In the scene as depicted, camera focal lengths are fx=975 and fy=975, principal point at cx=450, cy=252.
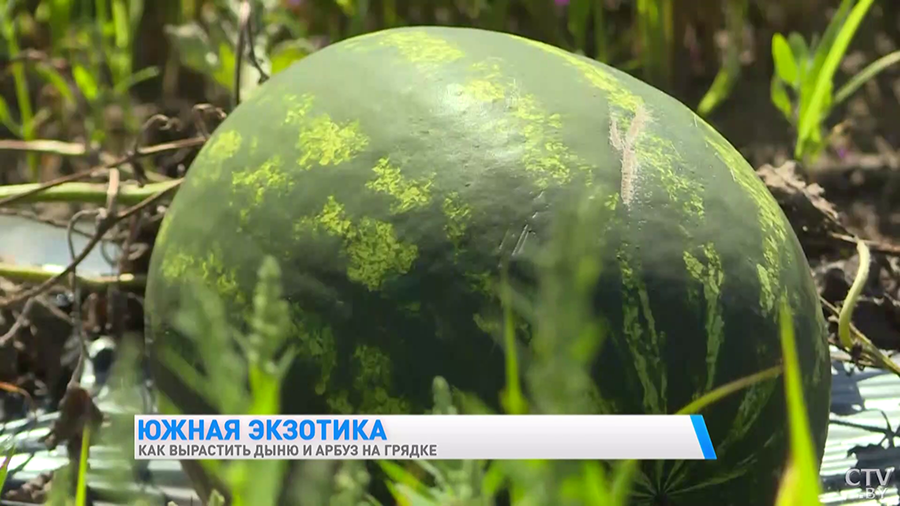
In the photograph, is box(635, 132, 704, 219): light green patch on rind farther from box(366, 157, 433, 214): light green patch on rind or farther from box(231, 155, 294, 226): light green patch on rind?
box(231, 155, 294, 226): light green patch on rind

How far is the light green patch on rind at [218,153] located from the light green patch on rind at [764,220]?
21.1 inches

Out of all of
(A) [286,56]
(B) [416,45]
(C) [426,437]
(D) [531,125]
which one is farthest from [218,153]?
(A) [286,56]

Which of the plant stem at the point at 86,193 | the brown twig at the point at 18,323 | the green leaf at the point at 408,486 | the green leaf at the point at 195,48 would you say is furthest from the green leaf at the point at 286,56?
the green leaf at the point at 408,486

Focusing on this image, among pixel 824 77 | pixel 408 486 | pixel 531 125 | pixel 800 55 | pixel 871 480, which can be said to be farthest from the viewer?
pixel 800 55

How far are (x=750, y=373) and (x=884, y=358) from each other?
0.49 meters

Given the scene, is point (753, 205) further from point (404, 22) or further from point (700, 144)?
point (404, 22)

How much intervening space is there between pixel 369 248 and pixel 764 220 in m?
0.43

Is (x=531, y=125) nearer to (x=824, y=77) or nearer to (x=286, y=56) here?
(x=286, y=56)

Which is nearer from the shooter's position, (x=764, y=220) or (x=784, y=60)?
(x=764, y=220)

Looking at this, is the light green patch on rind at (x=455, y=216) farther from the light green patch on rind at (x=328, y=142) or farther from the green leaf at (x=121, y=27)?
the green leaf at (x=121, y=27)

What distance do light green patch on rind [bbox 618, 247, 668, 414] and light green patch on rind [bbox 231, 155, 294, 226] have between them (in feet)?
1.19

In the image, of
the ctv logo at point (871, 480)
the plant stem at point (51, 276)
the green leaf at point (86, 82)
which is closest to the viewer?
the ctv logo at point (871, 480)

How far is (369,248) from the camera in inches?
38.2

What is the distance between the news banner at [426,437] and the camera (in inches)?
25.9
